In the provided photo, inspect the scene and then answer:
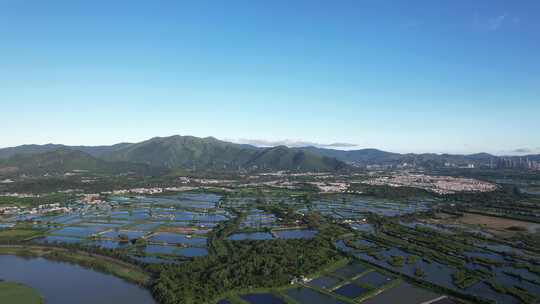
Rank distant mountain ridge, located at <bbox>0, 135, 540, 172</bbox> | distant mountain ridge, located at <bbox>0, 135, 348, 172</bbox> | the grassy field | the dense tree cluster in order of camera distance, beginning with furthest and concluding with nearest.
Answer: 1. distant mountain ridge, located at <bbox>0, 135, 540, 172</bbox>
2. distant mountain ridge, located at <bbox>0, 135, 348, 172</bbox>
3. the dense tree cluster
4. the grassy field

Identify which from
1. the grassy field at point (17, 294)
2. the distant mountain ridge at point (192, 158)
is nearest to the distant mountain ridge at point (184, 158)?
the distant mountain ridge at point (192, 158)

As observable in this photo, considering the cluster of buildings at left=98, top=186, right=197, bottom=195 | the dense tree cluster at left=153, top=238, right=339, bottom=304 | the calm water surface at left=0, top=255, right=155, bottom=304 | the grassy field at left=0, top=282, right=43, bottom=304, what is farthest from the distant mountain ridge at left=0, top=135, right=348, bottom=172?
the dense tree cluster at left=153, top=238, right=339, bottom=304

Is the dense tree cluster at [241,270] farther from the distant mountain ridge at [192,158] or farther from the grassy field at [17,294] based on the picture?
the distant mountain ridge at [192,158]

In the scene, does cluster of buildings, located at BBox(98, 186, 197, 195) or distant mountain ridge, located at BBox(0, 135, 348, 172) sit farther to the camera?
distant mountain ridge, located at BBox(0, 135, 348, 172)

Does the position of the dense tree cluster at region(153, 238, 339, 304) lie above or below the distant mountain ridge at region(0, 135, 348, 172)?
below

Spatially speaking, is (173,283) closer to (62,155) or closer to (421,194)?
(421,194)

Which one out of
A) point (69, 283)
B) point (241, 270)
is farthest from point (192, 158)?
point (241, 270)

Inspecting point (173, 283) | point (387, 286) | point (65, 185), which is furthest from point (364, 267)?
point (65, 185)

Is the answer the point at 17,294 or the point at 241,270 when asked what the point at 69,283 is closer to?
the point at 17,294

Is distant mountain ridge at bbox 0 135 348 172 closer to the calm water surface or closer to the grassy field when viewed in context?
the calm water surface

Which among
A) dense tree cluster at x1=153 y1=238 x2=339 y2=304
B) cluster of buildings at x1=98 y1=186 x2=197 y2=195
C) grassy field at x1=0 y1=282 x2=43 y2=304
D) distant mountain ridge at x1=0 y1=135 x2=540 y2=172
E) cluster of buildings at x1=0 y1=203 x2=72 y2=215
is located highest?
distant mountain ridge at x1=0 y1=135 x2=540 y2=172
